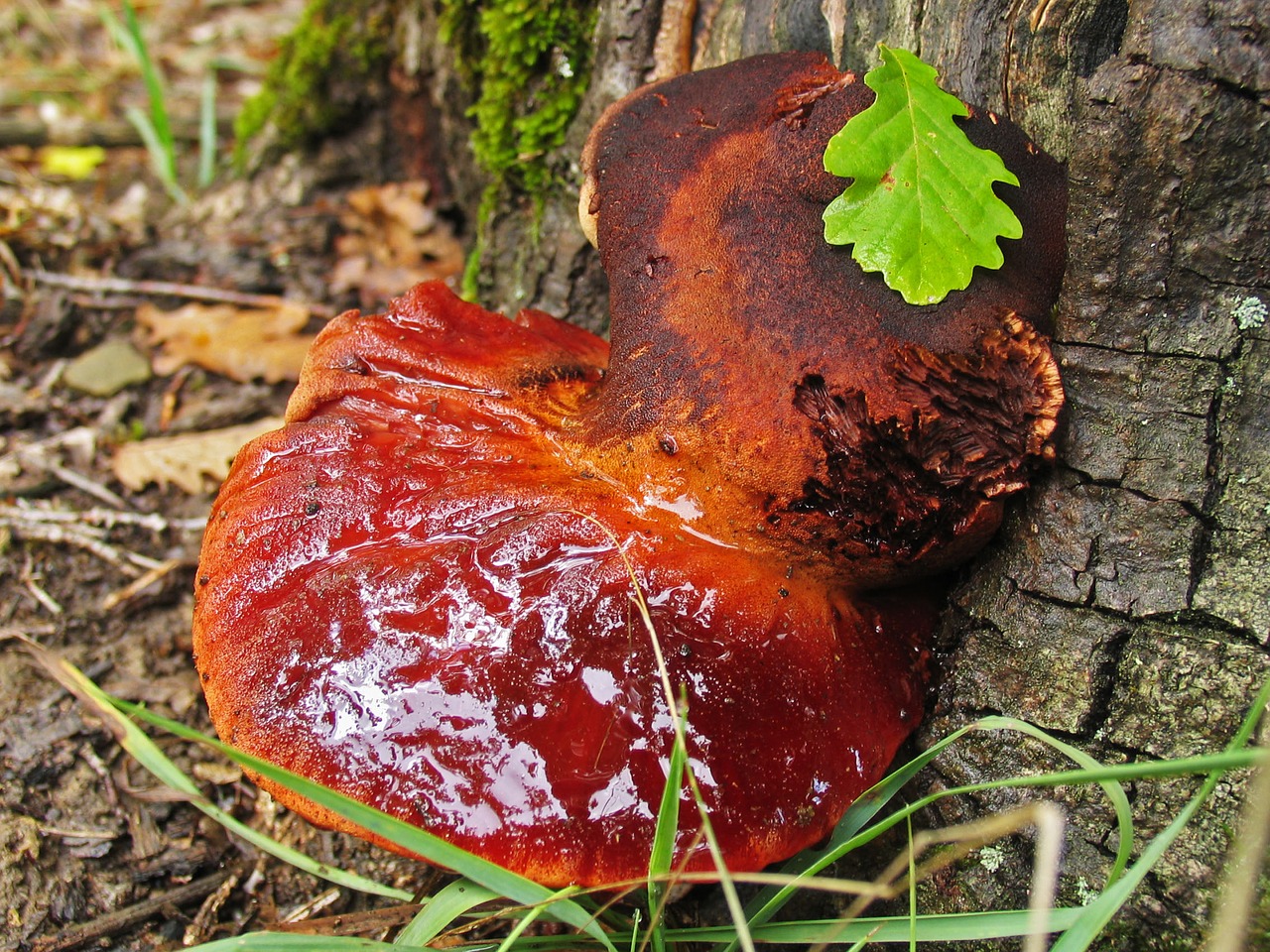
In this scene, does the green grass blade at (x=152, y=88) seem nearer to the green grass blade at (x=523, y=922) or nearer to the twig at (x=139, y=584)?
the twig at (x=139, y=584)

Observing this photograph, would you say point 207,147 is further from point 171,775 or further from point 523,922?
point 523,922

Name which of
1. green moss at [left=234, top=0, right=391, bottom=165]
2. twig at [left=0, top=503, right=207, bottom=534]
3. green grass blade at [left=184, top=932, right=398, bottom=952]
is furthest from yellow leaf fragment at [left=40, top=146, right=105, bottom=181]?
green grass blade at [left=184, top=932, right=398, bottom=952]

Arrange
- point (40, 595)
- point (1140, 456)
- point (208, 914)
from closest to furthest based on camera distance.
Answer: point (1140, 456)
point (208, 914)
point (40, 595)

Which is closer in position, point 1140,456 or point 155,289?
point 1140,456

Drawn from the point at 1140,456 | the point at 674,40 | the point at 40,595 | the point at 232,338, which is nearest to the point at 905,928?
the point at 1140,456

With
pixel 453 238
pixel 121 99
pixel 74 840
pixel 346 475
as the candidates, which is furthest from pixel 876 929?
pixel 121 99

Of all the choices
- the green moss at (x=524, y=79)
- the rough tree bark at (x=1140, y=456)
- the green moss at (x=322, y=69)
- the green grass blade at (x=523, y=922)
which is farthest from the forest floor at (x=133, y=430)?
the rough tree bark at (x=1140, y=456)
